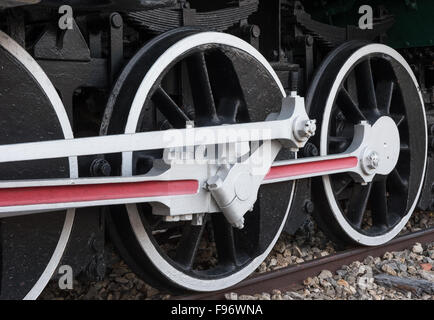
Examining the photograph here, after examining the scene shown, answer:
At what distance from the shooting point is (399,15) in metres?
3.86

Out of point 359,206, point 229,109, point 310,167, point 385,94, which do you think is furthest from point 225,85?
point 385,94

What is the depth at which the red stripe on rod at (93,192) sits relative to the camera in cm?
188

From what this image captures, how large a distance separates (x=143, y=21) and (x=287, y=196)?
3.27 feet

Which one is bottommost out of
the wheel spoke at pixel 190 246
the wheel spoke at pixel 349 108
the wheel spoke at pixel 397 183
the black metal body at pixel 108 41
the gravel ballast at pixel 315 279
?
the gravel ballast at pixel 315 279

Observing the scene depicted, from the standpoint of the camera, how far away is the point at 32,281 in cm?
215

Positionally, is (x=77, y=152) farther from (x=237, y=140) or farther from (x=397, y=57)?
(x=397, y=57)

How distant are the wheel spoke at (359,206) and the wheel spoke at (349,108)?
352 mm

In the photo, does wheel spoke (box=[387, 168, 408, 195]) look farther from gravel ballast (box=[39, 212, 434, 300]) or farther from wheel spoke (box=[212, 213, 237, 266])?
wheel spoke (box=[212, 213, 237, 266])

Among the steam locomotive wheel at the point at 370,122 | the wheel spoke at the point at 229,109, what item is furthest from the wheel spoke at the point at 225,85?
the steam locomotive wheel at the point at 370,122

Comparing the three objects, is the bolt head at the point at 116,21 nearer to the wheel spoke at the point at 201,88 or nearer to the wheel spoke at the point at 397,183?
the wheel spoke at the point at 201,88

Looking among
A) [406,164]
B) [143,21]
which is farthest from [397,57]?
[143,21]

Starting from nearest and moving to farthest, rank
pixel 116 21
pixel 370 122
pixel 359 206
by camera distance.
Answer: pixel 116 21 < pixel 370 122 < pixel 359 206

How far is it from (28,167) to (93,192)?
21 cm

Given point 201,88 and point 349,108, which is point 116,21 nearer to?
point 201,88
